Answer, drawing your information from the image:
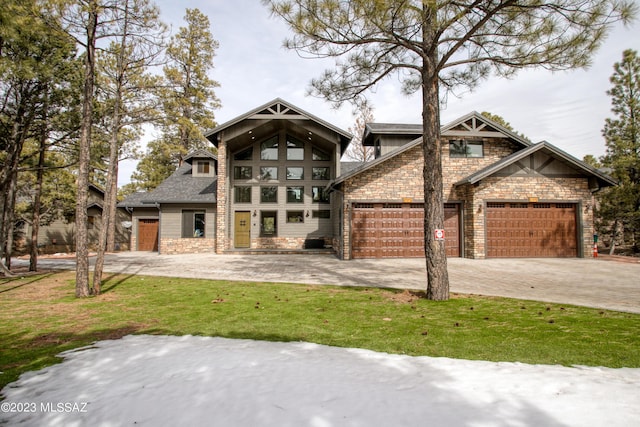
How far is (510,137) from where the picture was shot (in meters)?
15.0

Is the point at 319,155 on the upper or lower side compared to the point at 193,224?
upper

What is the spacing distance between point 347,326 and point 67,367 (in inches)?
130

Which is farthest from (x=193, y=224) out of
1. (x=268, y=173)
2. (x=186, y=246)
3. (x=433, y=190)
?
(x=433, y=190)

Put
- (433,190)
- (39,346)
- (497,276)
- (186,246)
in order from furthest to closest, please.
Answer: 1. (186,246)
2. (497,276)
3. (433,190)
4. (39,346)

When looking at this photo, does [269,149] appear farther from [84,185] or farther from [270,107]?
[84,185]

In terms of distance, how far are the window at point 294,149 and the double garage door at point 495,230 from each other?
7.11 metres

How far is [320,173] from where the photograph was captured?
19812 mm

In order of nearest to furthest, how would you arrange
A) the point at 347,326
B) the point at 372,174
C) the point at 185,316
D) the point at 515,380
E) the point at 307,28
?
1. the point at 515,380
2. the point at 347,326
3. the point at 185,316
4. the point at 307,28
5. the point at 372,174

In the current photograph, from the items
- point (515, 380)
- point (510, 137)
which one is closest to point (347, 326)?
point (515, 380)

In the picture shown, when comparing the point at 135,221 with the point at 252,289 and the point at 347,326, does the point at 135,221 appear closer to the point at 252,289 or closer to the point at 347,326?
the point at 252,289

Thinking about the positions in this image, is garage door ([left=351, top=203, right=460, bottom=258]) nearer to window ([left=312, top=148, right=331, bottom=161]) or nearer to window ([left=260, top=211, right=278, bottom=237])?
window ([left=312, top=148, right=331, bottom=161])

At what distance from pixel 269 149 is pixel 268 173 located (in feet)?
4.96

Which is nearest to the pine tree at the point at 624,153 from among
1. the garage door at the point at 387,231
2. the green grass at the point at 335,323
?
the garage door at the point at 387,231

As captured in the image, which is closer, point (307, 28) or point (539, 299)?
point (307, 28)
